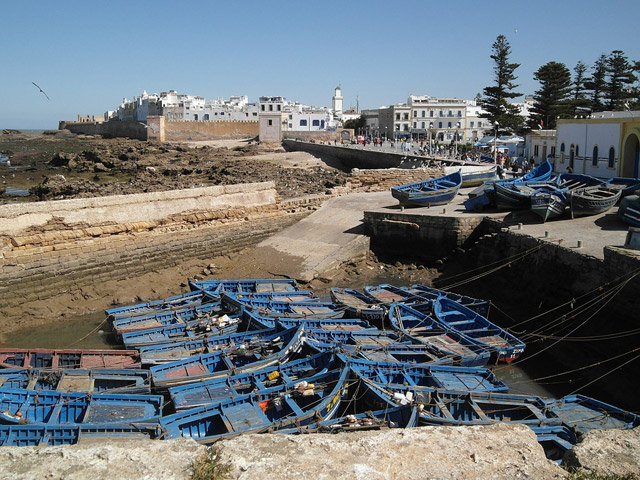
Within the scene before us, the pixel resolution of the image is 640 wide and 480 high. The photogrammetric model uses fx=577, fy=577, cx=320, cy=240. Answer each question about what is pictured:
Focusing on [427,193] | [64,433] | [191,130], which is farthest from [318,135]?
[64,433]

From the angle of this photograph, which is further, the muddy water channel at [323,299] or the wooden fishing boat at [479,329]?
the wooden fishing boat at [479,329]

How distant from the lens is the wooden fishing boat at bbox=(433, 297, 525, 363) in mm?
11453

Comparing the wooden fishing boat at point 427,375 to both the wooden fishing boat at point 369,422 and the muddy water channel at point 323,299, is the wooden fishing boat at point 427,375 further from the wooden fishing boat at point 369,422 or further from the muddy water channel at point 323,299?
the wooden fishing boat at point 369,422

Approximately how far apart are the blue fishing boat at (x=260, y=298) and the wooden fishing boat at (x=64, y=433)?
546 centimetres

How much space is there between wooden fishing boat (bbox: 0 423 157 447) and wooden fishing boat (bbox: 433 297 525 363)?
22.2 ft

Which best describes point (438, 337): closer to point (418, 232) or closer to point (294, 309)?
point (294, 309)

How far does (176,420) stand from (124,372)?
2.09 meters

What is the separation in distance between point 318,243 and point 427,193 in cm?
449

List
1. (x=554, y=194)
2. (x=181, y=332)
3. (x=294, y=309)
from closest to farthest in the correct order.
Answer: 1. (x=181, y=332)
2. (x=294, y=309)
3. (x=554, y=194)

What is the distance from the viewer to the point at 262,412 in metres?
8.62

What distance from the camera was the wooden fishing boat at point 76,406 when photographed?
8.44 meters

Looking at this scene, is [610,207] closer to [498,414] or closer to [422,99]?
[498,414]

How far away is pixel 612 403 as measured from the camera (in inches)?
400

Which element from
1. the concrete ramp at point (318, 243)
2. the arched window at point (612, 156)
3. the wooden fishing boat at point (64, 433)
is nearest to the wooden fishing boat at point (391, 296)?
the concrete ramp at point (318, 243)
